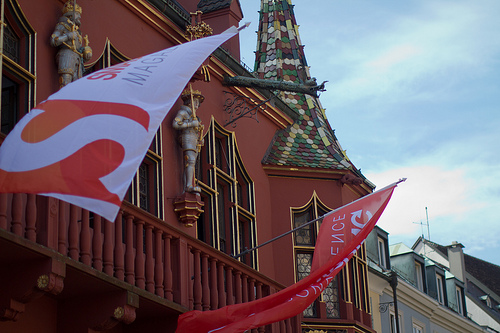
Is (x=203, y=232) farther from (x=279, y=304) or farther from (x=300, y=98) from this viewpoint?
(x=300, y=98)

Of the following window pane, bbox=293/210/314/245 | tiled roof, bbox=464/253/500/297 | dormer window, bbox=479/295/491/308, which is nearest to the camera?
window pane, bbox=293/210/314/245

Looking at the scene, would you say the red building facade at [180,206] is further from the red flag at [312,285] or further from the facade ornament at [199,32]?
the red flag at [312,285]

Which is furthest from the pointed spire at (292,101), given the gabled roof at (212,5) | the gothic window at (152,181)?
the gothic window at (152,181)

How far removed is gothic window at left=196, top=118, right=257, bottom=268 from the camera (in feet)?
55.8

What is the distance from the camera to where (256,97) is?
19.0m

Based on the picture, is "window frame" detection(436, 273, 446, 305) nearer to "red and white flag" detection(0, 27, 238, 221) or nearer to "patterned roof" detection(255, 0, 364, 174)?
"patterned roof" detection(255, 0, 364, 174)

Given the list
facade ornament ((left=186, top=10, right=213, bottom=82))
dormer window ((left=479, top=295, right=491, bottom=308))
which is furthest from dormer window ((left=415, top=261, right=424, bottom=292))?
facade ornament ((left=186, top=10, right=213, bottom=82))

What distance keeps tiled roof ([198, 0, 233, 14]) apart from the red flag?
427 cm

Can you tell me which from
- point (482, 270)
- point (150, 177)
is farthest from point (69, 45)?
point (482, 270)

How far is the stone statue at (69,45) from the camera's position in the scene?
13.5 meters

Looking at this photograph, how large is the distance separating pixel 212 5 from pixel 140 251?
7106 mm

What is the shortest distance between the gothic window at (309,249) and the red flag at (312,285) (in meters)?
2.69

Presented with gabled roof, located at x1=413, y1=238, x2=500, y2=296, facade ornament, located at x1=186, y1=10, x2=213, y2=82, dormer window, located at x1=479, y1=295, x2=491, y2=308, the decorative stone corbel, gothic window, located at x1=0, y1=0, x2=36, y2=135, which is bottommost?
the decorative stone corbel

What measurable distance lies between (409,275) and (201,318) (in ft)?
68.9
